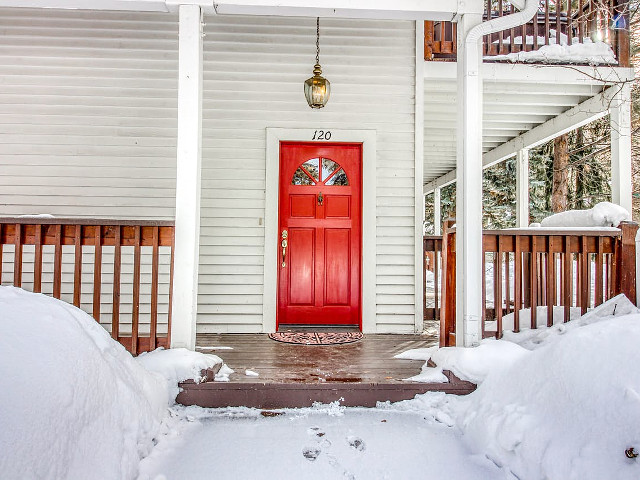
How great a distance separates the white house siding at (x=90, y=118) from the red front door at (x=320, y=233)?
129 centimetres

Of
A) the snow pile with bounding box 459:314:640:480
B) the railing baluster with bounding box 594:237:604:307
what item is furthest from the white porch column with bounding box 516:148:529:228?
the snow pile with bounding box 459:314:640:480

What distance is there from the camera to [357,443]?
2160 millimetres

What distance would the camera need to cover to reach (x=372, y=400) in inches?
104

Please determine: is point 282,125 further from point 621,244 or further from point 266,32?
point 621,244

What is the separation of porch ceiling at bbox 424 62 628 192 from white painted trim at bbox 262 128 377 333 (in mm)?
1125

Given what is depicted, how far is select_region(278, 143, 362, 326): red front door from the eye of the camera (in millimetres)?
4691

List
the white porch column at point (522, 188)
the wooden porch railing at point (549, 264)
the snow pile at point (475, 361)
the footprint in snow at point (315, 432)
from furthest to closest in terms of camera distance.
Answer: the white porch column at point (522, 188) < the wooden porch railing at point (549, 264) < the snow pile at point (475, 361) < the footprint in snow at point (315, 432)

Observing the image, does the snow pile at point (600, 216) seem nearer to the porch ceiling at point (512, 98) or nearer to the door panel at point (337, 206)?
the porch ceiling at point (512, 98)

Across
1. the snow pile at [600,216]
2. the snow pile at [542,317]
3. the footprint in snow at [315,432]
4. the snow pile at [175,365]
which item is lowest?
the footprint in snow at [315,432]

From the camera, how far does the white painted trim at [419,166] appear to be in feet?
15.2

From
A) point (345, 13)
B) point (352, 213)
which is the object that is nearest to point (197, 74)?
point (345, 13)

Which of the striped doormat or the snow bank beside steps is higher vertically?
the snow bank beside steps

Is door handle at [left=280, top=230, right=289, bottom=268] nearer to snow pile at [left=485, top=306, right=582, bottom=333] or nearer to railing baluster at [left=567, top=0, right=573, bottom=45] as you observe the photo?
snow pile at [left=485, top=306, right=582, bottom=333]

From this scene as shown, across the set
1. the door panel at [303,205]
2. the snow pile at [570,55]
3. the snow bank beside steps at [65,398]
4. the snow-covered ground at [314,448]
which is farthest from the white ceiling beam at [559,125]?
the snow bank beside steps at [65,398]
